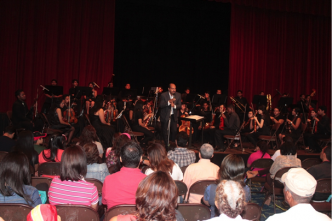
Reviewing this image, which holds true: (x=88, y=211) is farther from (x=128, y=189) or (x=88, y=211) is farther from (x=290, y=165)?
(x=290, y=165)

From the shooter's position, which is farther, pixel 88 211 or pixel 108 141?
pixel 108 141

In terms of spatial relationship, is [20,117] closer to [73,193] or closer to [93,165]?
[93,165]

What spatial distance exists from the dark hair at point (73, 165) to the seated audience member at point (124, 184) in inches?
9.3

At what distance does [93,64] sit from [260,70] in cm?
673

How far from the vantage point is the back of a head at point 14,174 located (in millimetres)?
2221

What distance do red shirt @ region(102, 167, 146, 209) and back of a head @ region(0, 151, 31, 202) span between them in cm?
A: 63

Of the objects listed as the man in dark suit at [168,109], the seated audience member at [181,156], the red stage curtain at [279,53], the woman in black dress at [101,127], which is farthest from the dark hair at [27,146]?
the red stage curtain at [279,53]

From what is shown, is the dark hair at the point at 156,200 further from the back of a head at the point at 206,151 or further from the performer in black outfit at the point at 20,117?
the performer in black outfit at the point at 20,117

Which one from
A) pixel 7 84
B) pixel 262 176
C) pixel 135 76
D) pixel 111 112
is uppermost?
pixel 135 76

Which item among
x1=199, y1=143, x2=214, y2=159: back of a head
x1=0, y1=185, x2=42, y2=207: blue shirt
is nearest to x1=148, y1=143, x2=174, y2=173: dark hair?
x1=199, y1=143, x2=214, y2=159: back of a head

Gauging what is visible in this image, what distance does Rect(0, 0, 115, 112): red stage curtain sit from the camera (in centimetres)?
920

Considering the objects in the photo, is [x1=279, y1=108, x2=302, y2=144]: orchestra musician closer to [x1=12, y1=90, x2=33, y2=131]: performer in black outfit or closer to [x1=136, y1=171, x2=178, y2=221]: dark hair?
[x1=12, y1=90, x2=33, y2=131]: performer in black outfit

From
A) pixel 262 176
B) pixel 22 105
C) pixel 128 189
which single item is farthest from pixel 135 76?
pixel 128 189

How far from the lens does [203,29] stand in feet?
40.1
